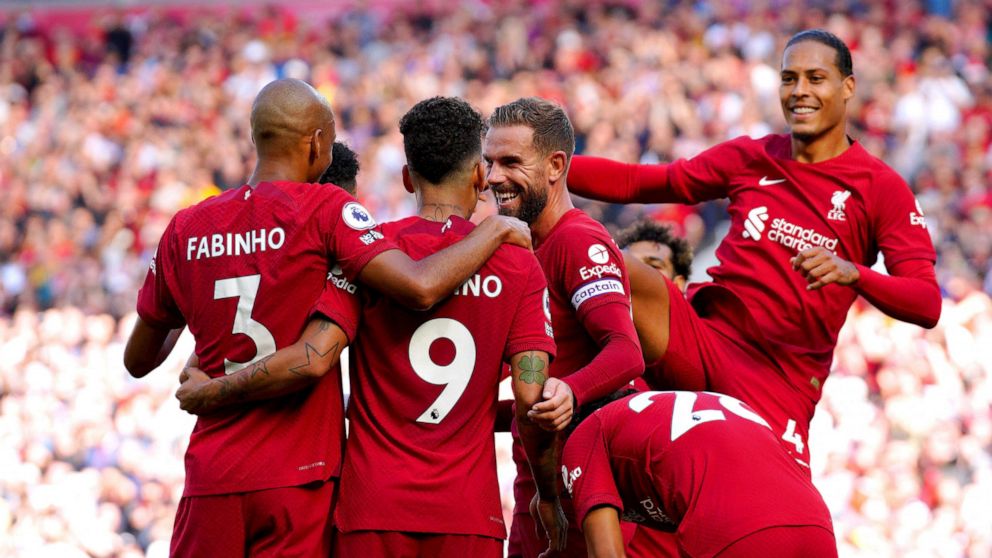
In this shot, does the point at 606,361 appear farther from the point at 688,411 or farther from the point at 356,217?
the point at 356,217

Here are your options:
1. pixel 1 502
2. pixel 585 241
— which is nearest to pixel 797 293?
pixel 585 241

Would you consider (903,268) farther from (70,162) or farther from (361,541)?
(70,162)

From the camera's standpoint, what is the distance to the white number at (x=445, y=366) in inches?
186

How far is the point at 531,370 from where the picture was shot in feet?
15.6

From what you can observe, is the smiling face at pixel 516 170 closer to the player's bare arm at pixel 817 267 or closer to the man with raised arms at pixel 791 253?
the man with raised arms at pixel 791 253

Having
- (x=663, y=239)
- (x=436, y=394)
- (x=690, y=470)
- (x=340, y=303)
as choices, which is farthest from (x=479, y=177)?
(x=663, y=239)

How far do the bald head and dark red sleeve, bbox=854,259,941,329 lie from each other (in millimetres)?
2141

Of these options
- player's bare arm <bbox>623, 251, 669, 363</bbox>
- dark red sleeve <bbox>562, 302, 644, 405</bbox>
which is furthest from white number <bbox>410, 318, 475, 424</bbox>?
player's bare arm <bbox>623, 251, 669, 363</bbox>

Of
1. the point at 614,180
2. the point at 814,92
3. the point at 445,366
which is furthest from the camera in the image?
the point at 614,180

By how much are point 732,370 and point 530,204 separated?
1195 millimetres

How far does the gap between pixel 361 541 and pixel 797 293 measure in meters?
2.32

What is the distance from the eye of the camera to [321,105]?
16.4 ft

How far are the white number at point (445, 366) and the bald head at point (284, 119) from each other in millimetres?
806

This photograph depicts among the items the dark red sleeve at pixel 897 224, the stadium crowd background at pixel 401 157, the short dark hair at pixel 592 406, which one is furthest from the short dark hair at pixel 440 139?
the stadium crowd background at pixel 401 157
